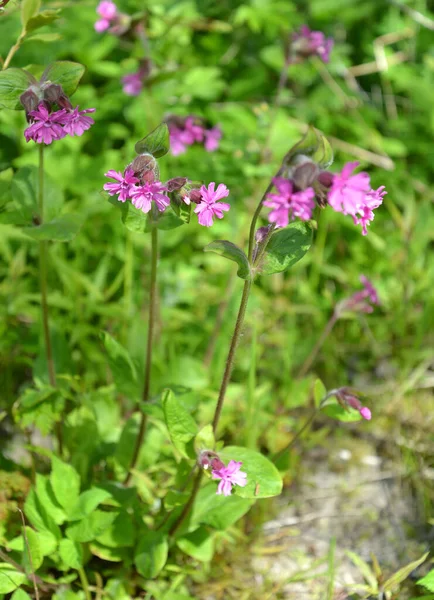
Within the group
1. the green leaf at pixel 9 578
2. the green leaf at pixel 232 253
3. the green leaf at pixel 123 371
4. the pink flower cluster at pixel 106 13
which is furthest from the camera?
the pink flower cluster at pixel 106 13

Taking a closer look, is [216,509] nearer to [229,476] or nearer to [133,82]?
[229,476]

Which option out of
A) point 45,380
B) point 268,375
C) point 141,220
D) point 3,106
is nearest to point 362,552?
point 268,375

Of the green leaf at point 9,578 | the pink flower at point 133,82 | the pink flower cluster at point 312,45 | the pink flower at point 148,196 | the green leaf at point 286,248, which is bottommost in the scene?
the green leaf at point 9,578

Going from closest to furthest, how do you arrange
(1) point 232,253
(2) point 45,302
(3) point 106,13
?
1. (1) point 232,253
2. (2) point 45,302
3. (3) point 106,13

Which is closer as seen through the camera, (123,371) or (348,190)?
(348,190)

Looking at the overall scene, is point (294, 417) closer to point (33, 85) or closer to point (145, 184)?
point (145, 184)

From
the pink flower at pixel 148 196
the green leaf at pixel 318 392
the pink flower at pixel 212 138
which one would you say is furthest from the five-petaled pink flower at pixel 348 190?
the pink flower at pixel 212 138

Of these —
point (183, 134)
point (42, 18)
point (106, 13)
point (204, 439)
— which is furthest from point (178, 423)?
point (106, 13)

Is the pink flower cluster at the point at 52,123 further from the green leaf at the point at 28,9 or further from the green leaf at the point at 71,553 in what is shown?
the green leaf at the point at 71,553
